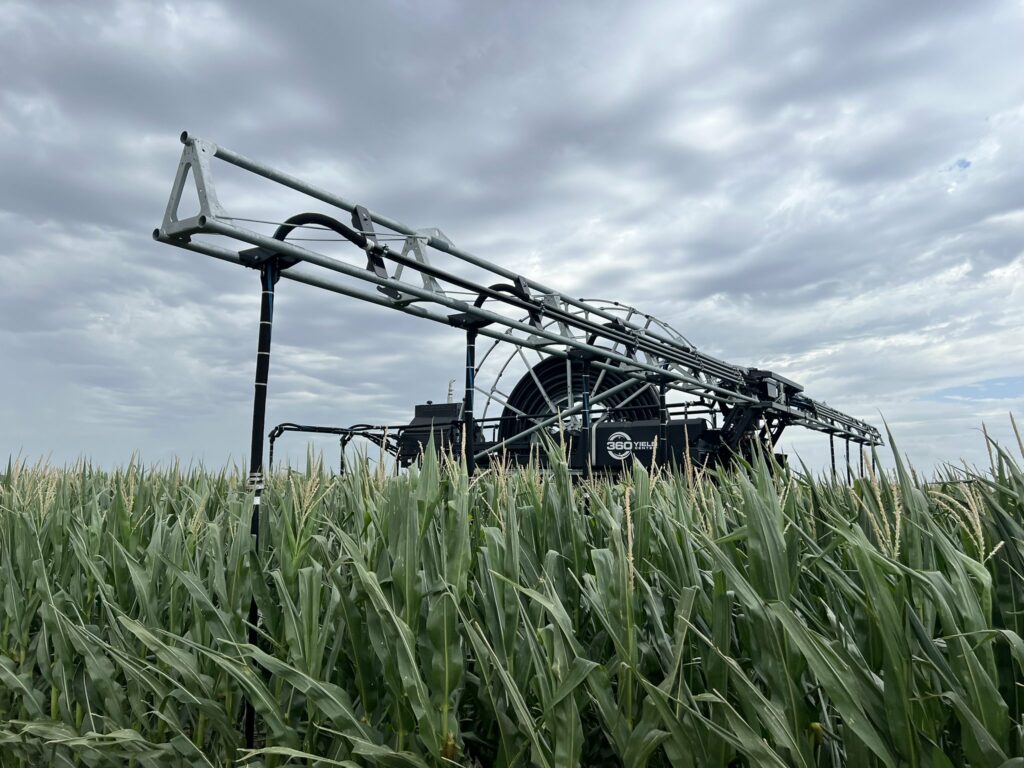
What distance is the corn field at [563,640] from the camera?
162 cm

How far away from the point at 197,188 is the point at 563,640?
3717 millimetres

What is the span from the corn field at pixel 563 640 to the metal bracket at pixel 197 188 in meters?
1.75

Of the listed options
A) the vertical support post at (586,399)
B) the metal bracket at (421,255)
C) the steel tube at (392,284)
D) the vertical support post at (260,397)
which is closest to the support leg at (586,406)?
the vertical support post at (586,399)

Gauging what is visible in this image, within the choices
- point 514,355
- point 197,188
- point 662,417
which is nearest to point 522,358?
point 514,355

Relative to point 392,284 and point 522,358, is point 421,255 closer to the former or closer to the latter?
point 392,284

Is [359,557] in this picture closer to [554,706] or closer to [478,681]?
[478,681]

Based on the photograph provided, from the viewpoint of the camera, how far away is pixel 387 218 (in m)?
6.43

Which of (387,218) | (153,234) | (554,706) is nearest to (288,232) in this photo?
(153,234)

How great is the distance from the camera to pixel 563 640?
196cm

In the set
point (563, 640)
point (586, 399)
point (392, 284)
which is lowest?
point (563, 640)

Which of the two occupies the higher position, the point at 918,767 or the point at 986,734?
the point at 986,734

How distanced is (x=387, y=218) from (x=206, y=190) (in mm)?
2258

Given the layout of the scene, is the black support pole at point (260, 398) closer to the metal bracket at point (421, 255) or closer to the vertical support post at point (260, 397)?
the vertical support post at point (260, 397)

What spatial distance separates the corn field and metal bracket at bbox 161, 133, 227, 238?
175 cm
